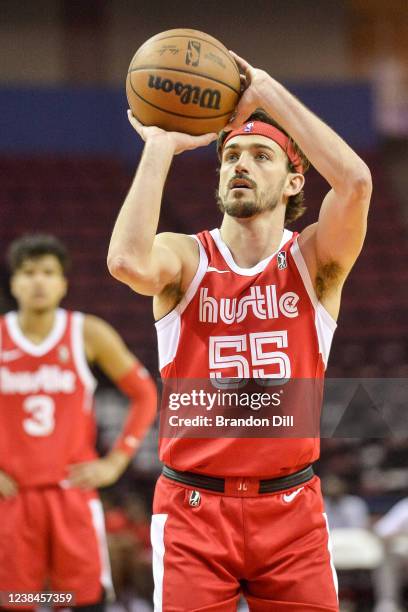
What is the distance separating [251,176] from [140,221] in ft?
1.60

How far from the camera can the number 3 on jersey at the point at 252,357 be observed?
3002mm

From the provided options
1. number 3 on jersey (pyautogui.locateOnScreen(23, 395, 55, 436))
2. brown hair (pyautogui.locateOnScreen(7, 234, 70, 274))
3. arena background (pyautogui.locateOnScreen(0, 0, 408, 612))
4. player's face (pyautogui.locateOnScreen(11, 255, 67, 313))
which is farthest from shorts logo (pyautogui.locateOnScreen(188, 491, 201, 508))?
arena background (pyautogui.locateOnScreen(0, 0, 408, 612))

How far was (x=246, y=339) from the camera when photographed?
119 inches

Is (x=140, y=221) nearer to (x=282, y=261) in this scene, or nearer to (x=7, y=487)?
(x=282, y=261)

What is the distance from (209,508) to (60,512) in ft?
6.57

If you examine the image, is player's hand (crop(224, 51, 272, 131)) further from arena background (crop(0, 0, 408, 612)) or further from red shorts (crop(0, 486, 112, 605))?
arena background (crop(0, 0, 408, 612))

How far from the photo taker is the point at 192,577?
2.82 meters

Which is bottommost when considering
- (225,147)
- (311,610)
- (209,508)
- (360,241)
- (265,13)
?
(311,610)

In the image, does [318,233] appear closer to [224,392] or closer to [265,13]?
[224,392]

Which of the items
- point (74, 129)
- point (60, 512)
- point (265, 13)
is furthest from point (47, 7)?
point (60, 512)

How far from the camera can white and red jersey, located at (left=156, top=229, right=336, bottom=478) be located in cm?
296

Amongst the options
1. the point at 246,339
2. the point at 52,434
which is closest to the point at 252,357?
the point at 246,339

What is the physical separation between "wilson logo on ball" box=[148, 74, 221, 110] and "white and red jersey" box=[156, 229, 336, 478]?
0.49m

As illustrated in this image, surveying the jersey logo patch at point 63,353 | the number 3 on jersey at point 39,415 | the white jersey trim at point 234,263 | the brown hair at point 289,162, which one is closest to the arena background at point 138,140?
the jersey logo patch at point 63,353
